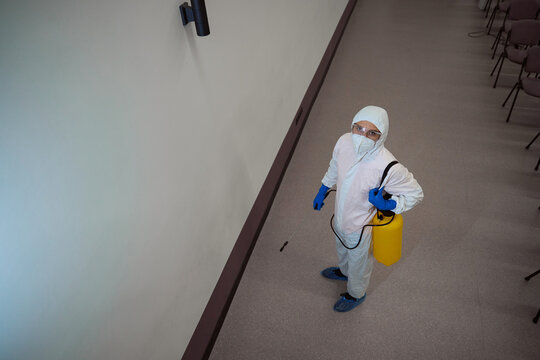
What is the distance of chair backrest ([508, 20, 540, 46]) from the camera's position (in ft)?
14.6

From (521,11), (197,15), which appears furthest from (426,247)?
(521,11)

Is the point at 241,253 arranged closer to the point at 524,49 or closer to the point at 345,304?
the point at 345,304

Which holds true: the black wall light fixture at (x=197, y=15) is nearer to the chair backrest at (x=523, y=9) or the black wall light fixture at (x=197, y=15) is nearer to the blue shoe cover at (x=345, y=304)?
the blue shoe cover at (x=345, y=304)

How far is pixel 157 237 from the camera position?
175 centimetres

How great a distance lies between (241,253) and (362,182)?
1273mm

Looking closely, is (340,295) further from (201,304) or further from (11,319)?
(11,319)

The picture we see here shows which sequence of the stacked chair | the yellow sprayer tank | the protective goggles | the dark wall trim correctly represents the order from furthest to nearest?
the stacked chair < the dark wall trim < the yellow sprayer tank < the protective goggles

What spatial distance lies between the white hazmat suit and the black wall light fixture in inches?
35.6

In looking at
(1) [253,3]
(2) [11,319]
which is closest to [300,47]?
(1) [253,3]

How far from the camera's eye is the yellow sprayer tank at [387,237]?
2.10 m

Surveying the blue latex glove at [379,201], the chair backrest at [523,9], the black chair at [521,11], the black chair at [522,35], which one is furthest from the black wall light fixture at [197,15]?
the chair backrest at [523,9]

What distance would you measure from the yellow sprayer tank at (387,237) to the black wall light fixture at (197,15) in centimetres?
140

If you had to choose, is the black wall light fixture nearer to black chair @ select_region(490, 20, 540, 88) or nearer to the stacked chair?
the stacked chair

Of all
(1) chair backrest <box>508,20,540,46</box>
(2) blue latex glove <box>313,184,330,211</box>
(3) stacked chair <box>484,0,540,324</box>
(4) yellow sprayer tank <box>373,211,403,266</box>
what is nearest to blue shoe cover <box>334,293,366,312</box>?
(4) yellow sprayer tank <box>373,211,403,266</box>
